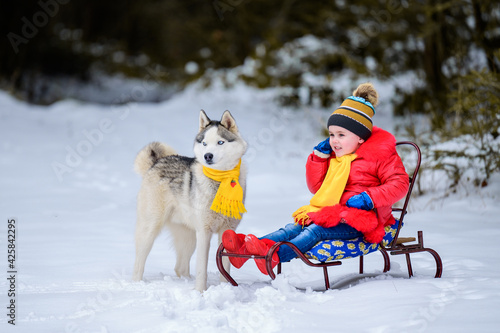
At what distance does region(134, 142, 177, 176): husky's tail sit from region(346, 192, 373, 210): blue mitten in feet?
6.39

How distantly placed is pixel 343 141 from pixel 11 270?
115 inches

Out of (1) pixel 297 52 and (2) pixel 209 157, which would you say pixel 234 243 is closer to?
(2) pixel 209 157

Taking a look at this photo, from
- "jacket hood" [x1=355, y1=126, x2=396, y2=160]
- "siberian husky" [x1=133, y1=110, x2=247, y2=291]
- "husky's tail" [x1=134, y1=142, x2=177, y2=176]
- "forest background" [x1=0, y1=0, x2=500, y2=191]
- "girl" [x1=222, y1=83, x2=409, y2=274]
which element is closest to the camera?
"girl" [x1=222, y1=83, x2=409, y2=274]

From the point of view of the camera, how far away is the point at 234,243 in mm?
3350

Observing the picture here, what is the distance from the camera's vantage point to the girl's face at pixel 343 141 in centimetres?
351

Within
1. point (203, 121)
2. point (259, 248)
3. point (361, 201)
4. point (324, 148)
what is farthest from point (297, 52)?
point (259, 248)

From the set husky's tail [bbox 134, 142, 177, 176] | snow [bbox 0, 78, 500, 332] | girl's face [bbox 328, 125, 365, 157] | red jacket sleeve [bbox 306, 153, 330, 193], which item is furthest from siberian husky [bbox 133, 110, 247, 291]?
girl's face [bbox 328, 125, 365, 157]

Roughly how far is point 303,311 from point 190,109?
446 inches

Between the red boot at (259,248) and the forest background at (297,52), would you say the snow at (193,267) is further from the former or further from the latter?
the forest background at (297,52)

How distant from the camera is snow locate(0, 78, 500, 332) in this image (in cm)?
283

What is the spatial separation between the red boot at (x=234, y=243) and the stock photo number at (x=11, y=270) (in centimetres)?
134

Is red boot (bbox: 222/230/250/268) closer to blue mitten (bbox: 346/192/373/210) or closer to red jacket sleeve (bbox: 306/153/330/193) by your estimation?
red jacket sleeve (bbox: 306/153/330/193)

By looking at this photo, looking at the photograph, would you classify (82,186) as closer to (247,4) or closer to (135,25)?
(247,4)

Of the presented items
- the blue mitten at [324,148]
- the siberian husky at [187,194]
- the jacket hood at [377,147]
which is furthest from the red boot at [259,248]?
the jacket hood at [377,147]
